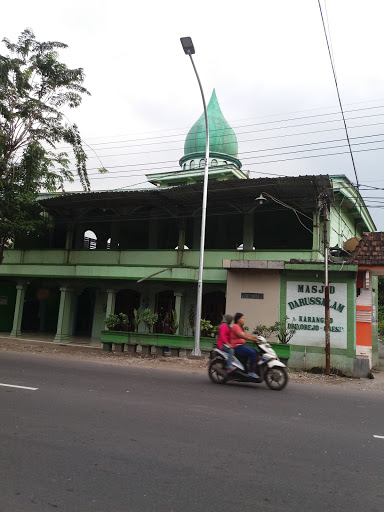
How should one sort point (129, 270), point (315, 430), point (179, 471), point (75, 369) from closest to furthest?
point (179, 471)
point (315, 430)
point (75, 369)
point (129, 270)

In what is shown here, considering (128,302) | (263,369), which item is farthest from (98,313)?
(263,369)

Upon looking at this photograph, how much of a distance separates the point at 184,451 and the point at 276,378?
15.4 ft

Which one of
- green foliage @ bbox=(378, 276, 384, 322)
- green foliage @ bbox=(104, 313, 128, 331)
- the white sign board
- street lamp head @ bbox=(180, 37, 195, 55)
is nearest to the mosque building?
the white sign board

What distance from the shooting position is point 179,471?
4.03 m

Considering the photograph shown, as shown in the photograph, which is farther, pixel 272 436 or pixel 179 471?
pixel 272 436

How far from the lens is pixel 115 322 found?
627 inches

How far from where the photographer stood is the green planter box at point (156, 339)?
14695mm

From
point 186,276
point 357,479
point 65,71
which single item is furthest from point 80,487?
point 65,71

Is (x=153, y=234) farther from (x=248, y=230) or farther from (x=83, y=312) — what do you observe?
(x=83, y=312)

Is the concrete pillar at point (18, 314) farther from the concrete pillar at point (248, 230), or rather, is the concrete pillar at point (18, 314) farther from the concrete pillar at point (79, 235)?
the concrete pillar at point (248, 230)

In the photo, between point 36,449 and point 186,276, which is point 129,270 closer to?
point 186,276

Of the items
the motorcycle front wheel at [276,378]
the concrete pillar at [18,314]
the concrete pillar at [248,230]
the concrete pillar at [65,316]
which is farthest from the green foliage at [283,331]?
the concrete pillar at [18,314]

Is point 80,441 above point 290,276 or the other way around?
the other way around

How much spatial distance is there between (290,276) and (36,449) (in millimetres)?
11360
